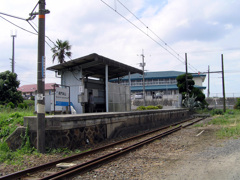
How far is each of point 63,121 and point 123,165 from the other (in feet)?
10.1

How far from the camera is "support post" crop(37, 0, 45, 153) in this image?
8.07 metres

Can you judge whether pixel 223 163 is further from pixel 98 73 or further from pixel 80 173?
pixel 98 73

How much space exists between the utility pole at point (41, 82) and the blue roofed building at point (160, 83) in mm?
47128

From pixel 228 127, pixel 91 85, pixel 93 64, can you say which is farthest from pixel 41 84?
pixel 228 127

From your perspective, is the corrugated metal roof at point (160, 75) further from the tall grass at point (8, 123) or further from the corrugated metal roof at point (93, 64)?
the tall grass at point (8, 123)

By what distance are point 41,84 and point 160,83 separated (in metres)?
53.4

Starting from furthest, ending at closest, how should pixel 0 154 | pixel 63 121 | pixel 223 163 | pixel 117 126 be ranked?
pixel 117 126, pixel 63 121, pixel 0 154, pixel 223 163

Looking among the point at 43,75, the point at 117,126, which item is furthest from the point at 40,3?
the point at 117,126

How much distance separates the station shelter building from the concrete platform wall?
3.94m

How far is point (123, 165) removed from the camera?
6.83 metres

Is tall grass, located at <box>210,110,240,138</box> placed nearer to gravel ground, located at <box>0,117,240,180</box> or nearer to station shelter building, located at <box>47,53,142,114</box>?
gravel ground, located at <box>0,117,240,180</box>

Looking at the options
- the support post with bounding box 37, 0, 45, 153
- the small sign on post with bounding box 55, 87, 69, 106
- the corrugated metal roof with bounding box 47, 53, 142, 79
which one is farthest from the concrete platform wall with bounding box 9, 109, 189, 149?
the corrugated metal roof with bounding box 47, 53, 142, 79

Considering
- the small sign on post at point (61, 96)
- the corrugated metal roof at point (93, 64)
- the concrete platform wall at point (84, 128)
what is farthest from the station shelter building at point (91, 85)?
the concrete platform wall at point (84, 128)

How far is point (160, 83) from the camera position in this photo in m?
60.0
